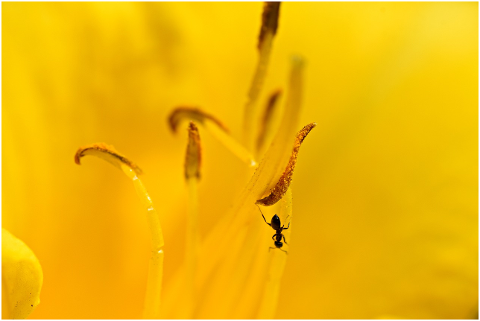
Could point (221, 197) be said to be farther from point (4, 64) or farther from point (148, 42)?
point (4, 64)

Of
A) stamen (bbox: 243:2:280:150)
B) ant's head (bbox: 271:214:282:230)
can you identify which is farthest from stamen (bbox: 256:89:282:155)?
ant's head (bbox: 271:214:282:230)

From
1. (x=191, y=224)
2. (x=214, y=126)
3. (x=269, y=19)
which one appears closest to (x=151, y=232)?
(x=191, y=224)

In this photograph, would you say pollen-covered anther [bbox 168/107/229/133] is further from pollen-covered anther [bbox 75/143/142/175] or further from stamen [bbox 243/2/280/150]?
pollen-covered anther [bbox 75/143/142/175]

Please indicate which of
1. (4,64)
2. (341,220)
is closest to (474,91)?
(341,220)

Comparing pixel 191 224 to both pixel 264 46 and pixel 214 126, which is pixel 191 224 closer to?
pixel 214 126

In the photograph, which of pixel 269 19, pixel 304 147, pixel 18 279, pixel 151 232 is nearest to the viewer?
pixel 18 279

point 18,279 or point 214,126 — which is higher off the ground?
point 214,126
